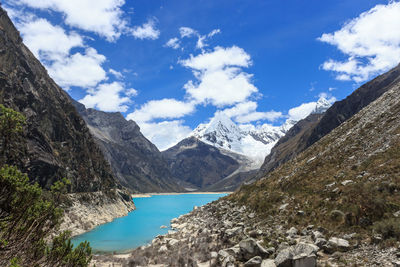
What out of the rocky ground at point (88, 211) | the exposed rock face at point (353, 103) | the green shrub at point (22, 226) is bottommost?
the rocky ground at point (88, 211)

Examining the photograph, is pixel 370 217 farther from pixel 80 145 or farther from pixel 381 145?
pixel 80 145

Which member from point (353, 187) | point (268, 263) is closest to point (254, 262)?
point (268, 263)

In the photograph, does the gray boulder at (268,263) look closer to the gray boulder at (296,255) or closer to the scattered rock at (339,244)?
the gray boulder at (296,255)

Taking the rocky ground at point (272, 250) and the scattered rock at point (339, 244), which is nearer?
the rocky ground at point (272, 250)

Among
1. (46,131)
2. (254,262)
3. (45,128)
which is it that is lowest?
(254,262)

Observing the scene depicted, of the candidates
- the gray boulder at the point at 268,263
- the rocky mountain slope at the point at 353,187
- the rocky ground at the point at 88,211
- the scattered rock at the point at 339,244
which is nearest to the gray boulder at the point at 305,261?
the gray boulder at the point at 268,263

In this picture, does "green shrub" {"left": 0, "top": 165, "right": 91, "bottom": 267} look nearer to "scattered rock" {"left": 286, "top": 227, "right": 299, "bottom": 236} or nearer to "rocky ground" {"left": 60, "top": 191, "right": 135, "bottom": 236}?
"scattered rock" {"left": 286, "top": 227, "right": 299, "bottom": 236}

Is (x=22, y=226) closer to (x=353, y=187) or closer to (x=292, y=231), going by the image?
(x=292, y=231)
